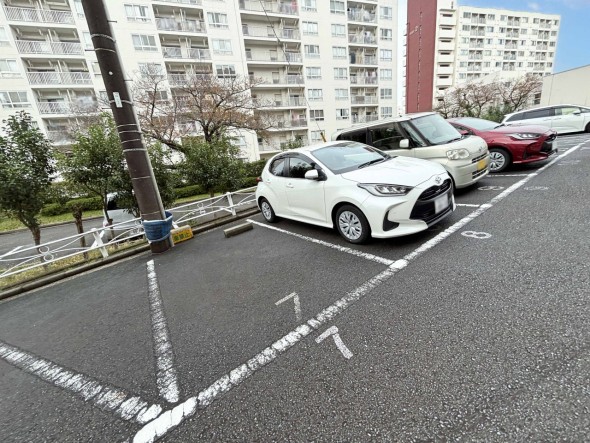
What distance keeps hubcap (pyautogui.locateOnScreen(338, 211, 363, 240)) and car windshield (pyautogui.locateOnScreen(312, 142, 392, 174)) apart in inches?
26.6

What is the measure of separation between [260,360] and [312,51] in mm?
32957

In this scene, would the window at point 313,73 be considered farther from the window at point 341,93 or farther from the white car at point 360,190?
the white car at point 360,190

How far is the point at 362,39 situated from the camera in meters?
30.7

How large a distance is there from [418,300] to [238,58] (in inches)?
1122

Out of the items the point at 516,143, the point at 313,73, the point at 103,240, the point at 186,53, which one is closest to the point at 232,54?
the point at 186,53

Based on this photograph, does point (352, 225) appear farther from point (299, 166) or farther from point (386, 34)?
point (386, 34)

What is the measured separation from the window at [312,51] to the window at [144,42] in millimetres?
14959

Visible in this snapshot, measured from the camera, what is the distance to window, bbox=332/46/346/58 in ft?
95.6

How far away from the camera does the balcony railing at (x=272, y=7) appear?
979 inches

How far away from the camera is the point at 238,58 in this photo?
24688 millimetres

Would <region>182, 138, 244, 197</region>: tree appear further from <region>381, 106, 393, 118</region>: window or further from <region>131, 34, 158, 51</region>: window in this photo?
<region>381, 106, 393, 118</region>: window

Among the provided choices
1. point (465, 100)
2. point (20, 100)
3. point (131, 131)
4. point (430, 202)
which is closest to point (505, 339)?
point (430, 202)

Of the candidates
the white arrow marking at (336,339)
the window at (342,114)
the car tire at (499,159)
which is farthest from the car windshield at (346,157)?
the window at (342,114)

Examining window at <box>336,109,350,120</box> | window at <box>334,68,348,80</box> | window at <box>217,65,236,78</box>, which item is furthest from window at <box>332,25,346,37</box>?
window at <box>217,65,236,78</box>
